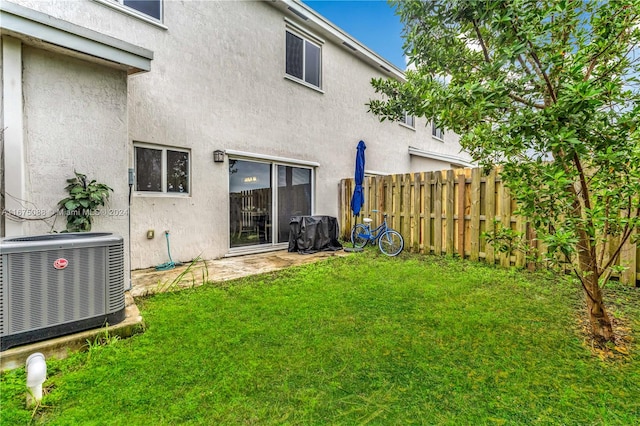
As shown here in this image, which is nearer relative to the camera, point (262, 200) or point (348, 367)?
point (348, 367)

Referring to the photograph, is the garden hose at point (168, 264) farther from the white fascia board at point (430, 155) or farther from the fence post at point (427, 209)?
the white fascia board at point (430, 155)

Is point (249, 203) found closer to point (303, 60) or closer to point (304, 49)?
point (303, 60)

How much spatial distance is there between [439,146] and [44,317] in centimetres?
1481

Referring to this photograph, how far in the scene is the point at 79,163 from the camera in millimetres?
3383

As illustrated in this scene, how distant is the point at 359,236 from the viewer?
7480 millimetres

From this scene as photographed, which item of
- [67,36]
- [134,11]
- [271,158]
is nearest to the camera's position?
[67,36]

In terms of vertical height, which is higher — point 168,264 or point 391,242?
point 391,242

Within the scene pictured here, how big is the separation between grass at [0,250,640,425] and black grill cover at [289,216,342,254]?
3260 millimetres

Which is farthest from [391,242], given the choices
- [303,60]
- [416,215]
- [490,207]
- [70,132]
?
[70,132]

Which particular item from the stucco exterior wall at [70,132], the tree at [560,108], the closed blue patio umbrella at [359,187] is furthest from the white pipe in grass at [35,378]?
the closed blue patio umbrella at [359,187]

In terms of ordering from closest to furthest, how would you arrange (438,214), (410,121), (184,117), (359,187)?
(184,117)
(438,214)
(359,187)
(410,121)

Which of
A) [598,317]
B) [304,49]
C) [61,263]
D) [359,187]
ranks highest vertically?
[304,49]

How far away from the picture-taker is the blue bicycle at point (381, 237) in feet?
22.1

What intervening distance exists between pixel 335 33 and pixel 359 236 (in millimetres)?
5853
